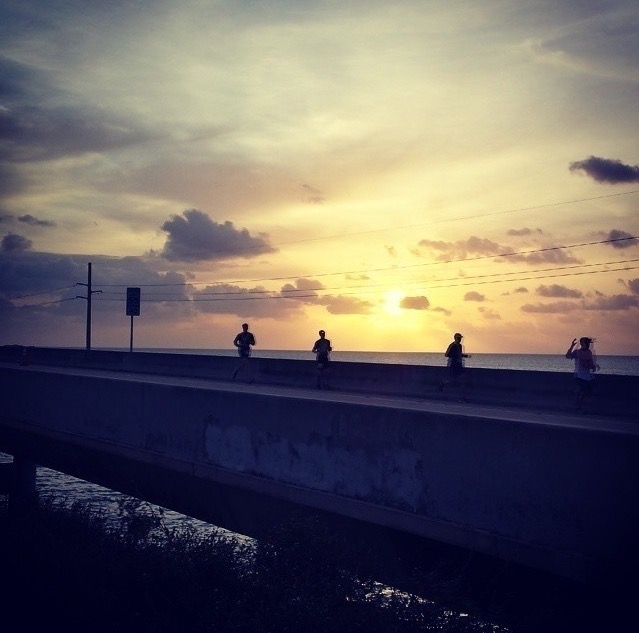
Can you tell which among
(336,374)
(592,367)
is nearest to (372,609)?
(592,367)

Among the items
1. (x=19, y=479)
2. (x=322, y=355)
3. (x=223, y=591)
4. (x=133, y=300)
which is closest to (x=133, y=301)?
(x=133, y=300)

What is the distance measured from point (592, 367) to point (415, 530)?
431 inches

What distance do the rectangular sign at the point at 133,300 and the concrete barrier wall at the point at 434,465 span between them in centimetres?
3240

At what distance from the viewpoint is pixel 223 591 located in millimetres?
8547

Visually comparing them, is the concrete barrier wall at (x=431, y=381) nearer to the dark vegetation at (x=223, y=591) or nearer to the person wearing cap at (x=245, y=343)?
the person wearing cap at (x=245, y=343)

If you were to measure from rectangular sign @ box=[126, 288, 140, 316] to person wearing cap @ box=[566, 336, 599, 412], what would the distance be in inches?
1194

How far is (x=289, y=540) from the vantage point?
8.92m

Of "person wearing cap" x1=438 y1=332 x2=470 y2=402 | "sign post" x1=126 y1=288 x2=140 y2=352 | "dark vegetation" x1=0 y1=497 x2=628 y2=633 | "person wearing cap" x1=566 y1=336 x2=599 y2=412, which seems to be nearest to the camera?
"dark vegetation" x1=0 y1=497 x2=628 y2=633

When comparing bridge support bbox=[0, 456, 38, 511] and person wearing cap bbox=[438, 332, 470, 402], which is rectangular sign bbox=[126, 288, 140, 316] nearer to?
bridge support bbox=[0, 456, 38, 511]

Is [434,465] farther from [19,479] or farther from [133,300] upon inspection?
[133,300]

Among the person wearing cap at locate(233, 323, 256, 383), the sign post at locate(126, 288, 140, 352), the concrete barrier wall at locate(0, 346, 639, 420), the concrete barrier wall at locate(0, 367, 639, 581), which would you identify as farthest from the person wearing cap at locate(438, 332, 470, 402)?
the sign post at locate(126, 288, 140, 352)

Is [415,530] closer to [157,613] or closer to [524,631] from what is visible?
[524,631]

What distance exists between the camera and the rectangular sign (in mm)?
43562

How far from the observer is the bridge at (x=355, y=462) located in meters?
6.71
